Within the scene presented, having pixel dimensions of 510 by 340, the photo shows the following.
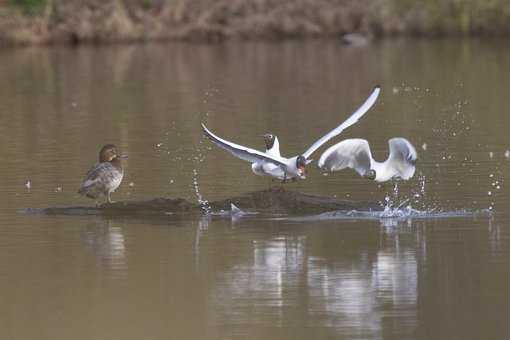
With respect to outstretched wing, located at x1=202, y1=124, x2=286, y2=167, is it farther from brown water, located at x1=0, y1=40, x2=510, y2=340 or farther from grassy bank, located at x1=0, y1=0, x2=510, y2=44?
Answer: grassy bank, located at x1=0, y1=0, x2=510, y2=44

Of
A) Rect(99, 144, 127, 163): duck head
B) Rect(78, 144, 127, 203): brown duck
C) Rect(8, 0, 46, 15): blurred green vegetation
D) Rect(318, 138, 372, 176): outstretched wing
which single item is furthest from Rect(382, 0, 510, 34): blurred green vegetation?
Rect(318, 138, 372, 176): outstretched wing

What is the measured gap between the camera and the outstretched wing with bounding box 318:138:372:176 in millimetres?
14047

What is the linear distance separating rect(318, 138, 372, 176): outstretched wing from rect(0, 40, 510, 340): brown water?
503mm

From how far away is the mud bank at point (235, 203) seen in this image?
584 inches

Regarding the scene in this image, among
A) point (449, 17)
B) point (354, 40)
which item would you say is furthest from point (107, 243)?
point (449, 17)

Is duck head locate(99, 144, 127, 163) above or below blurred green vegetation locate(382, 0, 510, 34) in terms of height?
below

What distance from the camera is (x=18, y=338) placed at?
10242 mm

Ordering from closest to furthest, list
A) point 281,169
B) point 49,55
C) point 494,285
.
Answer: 1. point 494,285
2. point 281,169
3. point 49,55

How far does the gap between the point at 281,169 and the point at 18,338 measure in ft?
15.9

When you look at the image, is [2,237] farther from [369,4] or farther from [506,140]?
[369,4]

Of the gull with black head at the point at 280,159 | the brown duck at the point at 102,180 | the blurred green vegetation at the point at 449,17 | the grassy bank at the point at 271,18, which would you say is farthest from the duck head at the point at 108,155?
the blurred green vegetation at the point at 449,17

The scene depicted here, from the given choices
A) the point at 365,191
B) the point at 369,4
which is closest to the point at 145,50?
the point at 369,4

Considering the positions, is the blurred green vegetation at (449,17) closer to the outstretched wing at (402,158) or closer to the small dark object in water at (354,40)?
the small dark object in water at (354,40)

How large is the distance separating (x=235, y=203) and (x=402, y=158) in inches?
59.7
